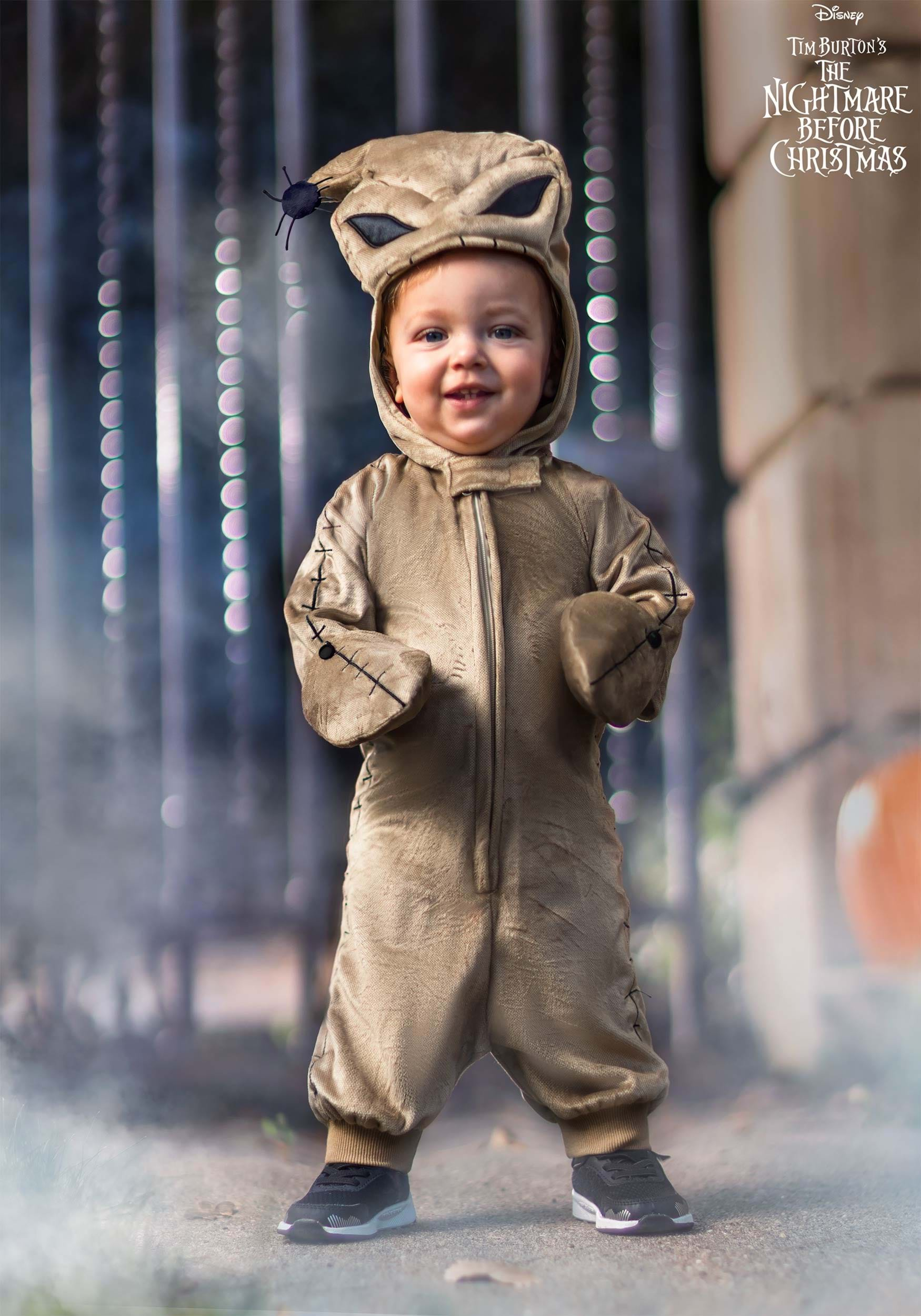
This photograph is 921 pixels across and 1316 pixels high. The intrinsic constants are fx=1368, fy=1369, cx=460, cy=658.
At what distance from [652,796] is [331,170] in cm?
129

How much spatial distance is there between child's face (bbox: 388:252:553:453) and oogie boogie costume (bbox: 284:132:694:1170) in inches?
1.0

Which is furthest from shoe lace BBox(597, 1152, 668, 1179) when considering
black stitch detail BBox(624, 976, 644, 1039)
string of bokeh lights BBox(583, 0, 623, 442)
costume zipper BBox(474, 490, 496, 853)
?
string of bokeh lights BBox(583, 0, 623, 442)

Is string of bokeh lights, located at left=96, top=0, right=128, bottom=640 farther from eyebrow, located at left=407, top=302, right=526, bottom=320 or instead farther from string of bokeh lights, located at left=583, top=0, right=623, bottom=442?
eyebrow, located at left=407, top=302, right=526, bottom=320

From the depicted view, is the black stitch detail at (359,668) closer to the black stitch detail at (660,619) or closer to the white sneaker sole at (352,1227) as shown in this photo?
the black stitch detail at (660,619)

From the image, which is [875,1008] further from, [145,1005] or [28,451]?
[28,451]

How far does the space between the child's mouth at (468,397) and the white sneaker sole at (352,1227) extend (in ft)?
2.61

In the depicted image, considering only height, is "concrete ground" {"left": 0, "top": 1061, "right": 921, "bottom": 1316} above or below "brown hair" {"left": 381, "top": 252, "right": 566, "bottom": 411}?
below

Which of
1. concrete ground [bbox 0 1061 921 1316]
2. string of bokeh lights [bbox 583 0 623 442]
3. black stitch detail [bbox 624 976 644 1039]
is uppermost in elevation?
string of bokeh lights [bbox 583 0 623 442]

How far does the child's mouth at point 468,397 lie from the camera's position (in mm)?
1374

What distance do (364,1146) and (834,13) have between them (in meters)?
1.79

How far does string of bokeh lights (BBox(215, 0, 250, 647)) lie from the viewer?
2338 mm

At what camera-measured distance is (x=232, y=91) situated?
2.35 metres

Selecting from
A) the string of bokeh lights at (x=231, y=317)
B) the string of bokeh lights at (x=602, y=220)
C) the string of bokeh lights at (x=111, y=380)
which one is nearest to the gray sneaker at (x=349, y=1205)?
the string of bokeh lights at (x=231, y=317)

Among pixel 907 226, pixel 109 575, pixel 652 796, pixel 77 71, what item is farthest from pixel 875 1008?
pixel 77 71
